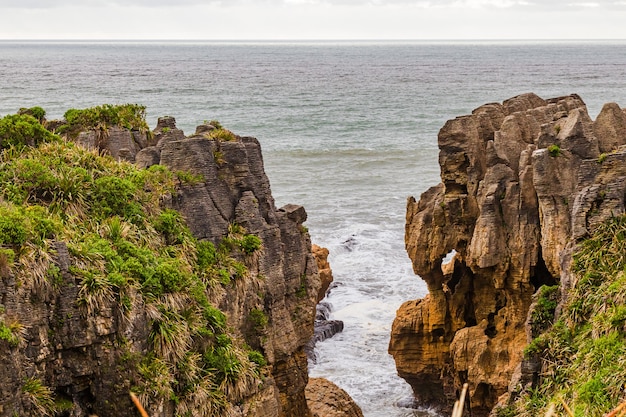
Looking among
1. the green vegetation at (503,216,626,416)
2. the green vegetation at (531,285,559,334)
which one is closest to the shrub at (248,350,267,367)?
the green vegetation at (503,216,626,416)

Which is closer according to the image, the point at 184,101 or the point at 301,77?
the point at 184,101

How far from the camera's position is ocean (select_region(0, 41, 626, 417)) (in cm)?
3059

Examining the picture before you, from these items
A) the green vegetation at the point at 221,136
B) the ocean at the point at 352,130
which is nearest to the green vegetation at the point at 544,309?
the green vegetation at the point at 221,136

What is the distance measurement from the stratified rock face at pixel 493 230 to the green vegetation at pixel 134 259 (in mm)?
6765

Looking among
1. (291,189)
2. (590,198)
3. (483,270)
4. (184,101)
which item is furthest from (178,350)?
(184,101)

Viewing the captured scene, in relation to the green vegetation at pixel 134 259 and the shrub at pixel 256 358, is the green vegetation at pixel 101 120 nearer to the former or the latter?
the green vegetation at pixel 134 259

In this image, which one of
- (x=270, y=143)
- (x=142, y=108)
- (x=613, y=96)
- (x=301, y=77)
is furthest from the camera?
(x=301, y=77)

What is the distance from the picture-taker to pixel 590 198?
17484 mm

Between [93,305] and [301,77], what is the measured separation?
129 meters

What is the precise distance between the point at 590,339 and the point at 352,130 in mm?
58627

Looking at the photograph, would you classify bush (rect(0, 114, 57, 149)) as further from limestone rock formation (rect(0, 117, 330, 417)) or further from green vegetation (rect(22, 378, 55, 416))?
green vegetation (rect(22, 378, 55, 416))

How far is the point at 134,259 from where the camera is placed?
1450cm

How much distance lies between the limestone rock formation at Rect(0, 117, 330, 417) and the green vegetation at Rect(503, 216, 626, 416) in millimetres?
4720

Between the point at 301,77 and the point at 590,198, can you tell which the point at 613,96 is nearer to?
the point at 301,77
